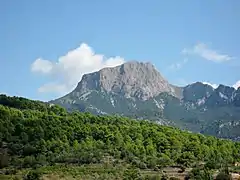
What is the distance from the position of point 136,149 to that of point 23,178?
133 feet

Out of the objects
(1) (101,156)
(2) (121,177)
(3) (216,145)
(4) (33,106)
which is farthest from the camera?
(4) (33,106)

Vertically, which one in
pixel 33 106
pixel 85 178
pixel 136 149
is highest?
pixel 33 106

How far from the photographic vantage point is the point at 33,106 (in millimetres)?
159625

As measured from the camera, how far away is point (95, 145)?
4205 inches

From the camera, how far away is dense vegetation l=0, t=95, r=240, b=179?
95312mm

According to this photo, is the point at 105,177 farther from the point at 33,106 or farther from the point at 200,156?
the point at 33,106

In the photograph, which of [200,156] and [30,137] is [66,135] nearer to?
[30,137]

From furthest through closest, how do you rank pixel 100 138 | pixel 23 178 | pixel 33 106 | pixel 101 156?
pixel 33 106 < pixel 100 138 < pixel 101 156 < pixel 23 178

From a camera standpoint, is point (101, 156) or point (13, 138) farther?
point (13, 138)

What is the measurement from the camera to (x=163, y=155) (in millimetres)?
105375

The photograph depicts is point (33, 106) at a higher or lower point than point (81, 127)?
higher

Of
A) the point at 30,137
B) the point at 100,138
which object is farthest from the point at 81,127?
the point at 30,137

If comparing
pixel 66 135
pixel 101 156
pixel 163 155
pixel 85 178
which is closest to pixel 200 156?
pixel 163 155

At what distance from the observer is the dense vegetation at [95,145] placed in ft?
313
